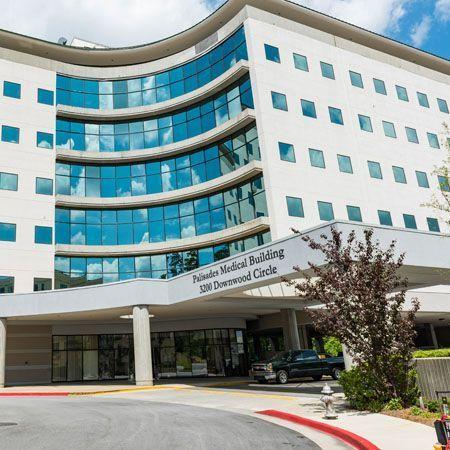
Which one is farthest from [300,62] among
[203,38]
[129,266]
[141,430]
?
[141,430]

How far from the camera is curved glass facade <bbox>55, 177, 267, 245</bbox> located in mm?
37750

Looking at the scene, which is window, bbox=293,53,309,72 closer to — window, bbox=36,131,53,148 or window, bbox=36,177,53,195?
window, bbox=36,131,53,148

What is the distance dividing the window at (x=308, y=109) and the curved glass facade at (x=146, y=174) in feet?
18.9

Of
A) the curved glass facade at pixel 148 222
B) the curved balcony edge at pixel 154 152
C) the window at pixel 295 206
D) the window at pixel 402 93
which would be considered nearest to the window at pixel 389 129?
the window at pixel 402 93

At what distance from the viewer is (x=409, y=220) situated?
38125mm

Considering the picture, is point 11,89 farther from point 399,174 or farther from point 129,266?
point 399,174

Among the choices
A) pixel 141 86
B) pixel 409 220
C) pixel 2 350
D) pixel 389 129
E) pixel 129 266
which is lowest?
pixel 2 350

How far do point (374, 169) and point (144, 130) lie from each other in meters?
20.0

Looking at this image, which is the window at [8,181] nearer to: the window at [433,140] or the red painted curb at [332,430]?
the red painted curb at [332,430]

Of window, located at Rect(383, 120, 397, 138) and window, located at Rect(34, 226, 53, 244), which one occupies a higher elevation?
window, located at Rect(383, 120, 397, 138)

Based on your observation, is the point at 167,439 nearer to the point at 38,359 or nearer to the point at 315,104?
the point at 38,359

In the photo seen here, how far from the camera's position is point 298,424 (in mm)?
12930

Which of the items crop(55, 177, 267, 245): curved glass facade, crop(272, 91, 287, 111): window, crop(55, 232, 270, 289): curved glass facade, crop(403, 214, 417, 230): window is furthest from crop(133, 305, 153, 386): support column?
crop(403, 214, 417, 230): window

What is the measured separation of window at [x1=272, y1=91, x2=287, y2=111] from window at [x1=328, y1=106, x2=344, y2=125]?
14.1 feet
